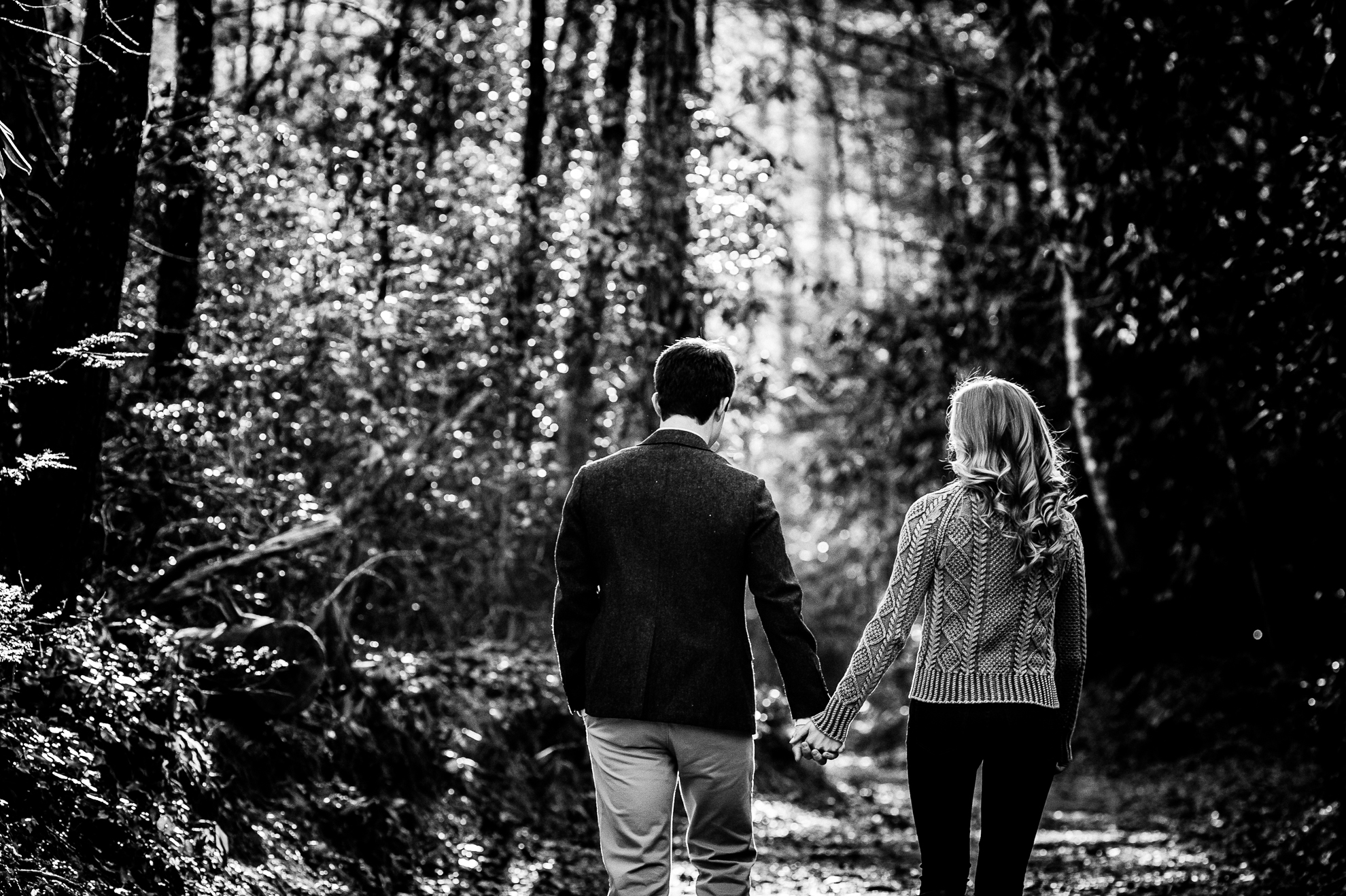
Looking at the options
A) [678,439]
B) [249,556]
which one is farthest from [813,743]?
[249,556]

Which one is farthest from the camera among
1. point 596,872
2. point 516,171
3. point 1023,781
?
point 516,171

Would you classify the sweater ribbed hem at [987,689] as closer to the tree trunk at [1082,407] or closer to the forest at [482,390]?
the forest at [482,390]

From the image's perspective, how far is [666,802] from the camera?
4234 millimetres

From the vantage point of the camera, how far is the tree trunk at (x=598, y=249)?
1083cm

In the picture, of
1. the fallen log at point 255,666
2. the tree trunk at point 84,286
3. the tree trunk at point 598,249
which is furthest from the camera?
the tree trunk at point 598,249

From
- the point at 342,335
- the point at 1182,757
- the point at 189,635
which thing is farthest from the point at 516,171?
the point at 1182,757

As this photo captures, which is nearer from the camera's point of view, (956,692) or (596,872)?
(956,692)

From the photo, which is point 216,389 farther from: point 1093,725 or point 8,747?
point 1093,725

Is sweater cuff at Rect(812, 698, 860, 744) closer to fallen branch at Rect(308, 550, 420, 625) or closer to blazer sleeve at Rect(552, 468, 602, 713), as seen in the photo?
blazer sleeve at Rect(552, 468, 602, 713)

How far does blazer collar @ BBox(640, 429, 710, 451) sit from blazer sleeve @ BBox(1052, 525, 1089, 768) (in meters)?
1.27

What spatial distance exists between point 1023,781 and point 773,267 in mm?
8660

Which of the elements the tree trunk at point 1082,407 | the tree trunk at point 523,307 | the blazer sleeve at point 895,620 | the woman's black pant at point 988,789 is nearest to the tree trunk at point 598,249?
the tree trunk at point 523,307

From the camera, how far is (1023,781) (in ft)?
13.1

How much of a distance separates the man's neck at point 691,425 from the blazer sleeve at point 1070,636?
126cm
